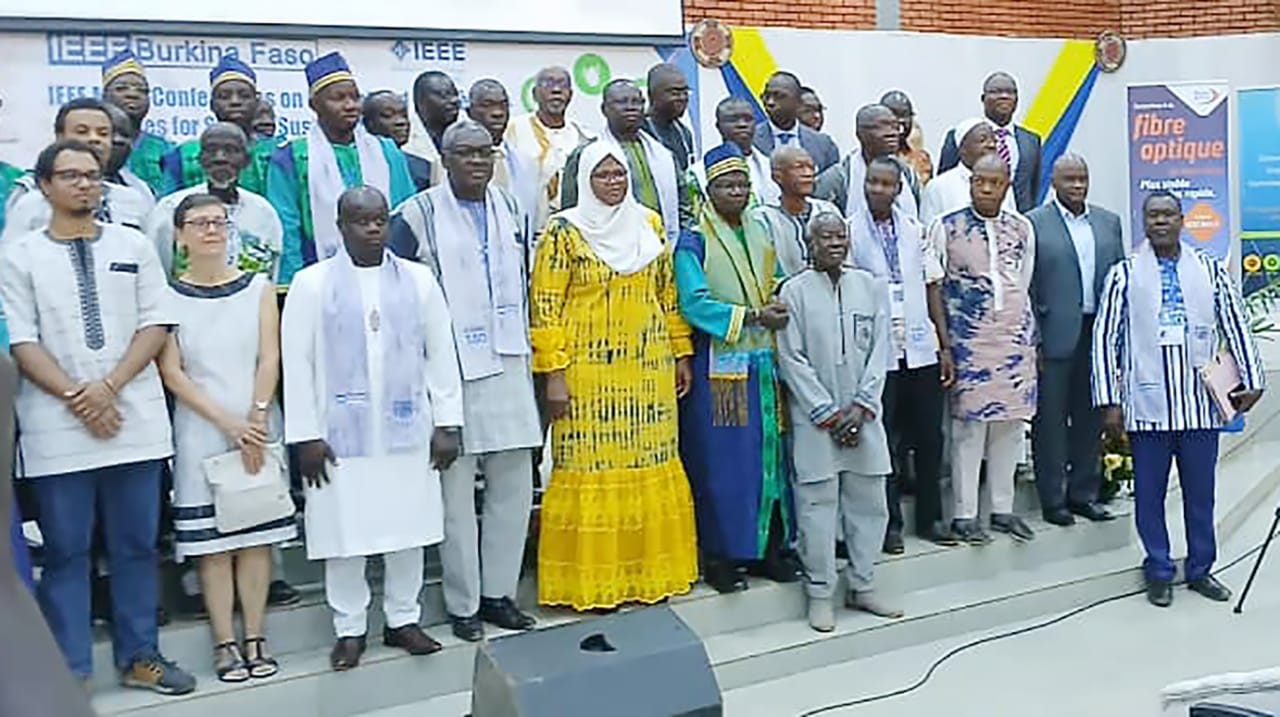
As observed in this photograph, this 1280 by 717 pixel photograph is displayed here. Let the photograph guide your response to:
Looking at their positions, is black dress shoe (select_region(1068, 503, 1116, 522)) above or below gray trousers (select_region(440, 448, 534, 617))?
below

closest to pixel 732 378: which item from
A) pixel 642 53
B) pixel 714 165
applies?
pixel 714 165

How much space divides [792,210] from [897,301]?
553 millimetres

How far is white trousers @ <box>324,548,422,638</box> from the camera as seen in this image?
4391mm

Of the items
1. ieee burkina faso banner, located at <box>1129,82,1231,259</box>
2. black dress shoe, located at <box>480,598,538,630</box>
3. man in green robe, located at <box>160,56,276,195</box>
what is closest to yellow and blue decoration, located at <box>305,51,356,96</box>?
man in green robe, located at <box>160,56,276,195</box>

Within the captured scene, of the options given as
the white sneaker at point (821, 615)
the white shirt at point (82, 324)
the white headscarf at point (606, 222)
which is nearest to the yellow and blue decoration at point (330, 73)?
the white headscarf at point (606, 222)

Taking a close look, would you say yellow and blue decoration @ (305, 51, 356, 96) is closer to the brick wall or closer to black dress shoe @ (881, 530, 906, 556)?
black dress shoe @ (881, 530, 906, 556)

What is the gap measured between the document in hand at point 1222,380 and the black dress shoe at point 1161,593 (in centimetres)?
68

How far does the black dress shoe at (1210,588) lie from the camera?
571 centimetres

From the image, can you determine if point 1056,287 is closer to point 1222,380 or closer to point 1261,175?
point 1222,380

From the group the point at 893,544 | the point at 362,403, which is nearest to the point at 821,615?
the point at 893,544

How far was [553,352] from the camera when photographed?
4.75 metres

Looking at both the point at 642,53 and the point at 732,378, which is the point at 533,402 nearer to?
the point at 732,378

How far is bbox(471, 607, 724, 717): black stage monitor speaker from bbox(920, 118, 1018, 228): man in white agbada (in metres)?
3.51

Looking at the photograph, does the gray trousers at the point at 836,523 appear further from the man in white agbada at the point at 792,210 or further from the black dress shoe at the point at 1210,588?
the black dress shoe at the point at 1210,588
